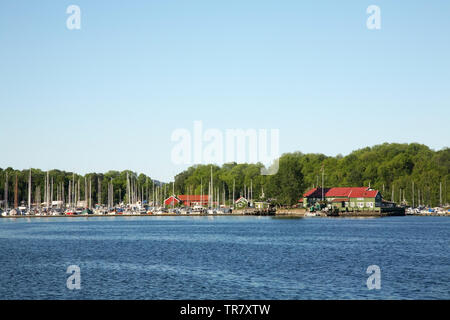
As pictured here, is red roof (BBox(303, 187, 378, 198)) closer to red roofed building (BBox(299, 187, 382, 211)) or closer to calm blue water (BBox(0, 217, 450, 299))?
red roofed building (BBox(299, 187, 382, 211))

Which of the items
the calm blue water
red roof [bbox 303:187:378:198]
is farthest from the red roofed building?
the calm blue water

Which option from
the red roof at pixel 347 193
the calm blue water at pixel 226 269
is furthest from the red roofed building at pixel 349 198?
the calm blue water at pixel 226 269

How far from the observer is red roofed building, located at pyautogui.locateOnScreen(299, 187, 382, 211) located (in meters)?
168

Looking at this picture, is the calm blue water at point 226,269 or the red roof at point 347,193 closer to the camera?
the calm blue water at point 226,269

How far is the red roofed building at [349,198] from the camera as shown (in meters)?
168

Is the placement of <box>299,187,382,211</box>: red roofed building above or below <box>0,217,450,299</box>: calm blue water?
above

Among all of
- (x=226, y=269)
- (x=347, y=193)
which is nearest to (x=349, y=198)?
(x=347, y=193)

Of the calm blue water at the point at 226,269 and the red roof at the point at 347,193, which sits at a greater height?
the red roof at the point at 347,193

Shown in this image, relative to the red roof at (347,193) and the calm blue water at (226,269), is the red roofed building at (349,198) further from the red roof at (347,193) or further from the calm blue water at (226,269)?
the calm blue water at (226,269)

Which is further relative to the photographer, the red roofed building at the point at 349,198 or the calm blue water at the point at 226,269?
the red roofed building at the point at 349,198

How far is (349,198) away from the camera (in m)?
170

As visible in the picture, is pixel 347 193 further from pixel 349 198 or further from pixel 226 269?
pixel 226 269
